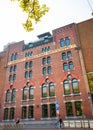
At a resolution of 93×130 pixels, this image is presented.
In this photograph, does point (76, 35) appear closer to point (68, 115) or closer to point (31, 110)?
point (68, 115)

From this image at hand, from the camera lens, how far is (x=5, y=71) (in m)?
33.0

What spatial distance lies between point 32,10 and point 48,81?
821 inches

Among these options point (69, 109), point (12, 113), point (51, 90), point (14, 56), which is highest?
point (14, 56)

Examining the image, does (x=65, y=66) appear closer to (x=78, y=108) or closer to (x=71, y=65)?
(x=71, y=65)

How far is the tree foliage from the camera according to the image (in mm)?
6195

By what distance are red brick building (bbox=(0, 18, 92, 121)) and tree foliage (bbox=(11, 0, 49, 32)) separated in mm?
17934

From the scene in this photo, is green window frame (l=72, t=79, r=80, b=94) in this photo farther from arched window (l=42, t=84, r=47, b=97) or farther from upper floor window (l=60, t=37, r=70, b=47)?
upper floor window (l=60, t=37, r=70, b=47)

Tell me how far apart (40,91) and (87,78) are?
33.0 ft

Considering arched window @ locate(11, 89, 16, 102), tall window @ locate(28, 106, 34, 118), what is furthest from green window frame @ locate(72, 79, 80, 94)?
arched window @ locate(11, 89, 16, 102)

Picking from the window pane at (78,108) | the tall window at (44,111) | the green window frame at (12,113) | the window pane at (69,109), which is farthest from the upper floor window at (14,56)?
the window pane at (78,108)

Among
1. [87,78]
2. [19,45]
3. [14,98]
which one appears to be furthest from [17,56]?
[87,78]

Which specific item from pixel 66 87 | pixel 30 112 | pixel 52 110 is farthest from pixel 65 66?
pixel 30 112

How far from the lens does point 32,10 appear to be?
20.9ft

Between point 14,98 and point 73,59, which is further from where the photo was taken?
point 14,98
